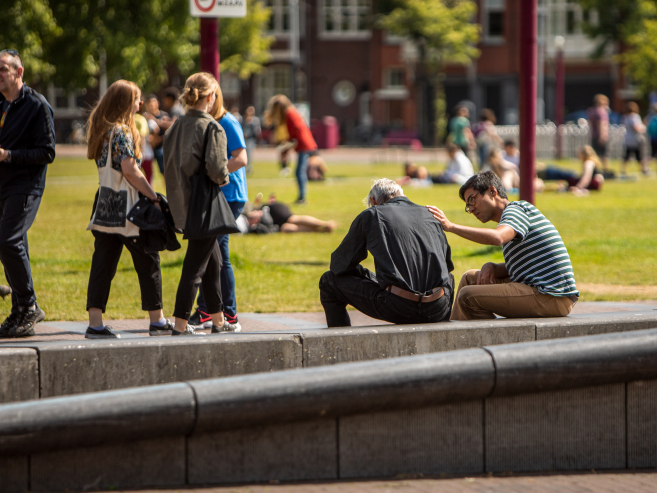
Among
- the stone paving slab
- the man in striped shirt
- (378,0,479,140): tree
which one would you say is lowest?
the stone paving slab

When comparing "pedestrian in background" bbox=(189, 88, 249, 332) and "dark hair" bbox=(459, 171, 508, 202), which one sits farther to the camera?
"pedestrian in background" bbox=(189, 88, 249, 332)

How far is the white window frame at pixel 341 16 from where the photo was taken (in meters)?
50.8

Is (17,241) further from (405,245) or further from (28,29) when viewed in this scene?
(28,29)

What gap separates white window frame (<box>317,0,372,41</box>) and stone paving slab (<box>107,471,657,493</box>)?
47.9 metres

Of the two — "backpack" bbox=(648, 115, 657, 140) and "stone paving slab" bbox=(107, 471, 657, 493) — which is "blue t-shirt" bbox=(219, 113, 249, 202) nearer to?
"stone paving slab" bbox=(107, 471, 657, 493)

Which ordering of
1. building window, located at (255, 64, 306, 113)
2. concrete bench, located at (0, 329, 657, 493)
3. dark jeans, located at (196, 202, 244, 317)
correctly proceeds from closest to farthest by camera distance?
concrete bench, located at (0, 329, 657, 493)
dark jeans, located at (196, 202, 244, 317)
building window, located at (255, 64, 306, 113)

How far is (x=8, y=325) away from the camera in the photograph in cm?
586

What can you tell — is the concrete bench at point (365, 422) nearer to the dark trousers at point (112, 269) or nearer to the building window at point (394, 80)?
the dark trousers at point (112, 269)

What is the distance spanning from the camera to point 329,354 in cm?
457

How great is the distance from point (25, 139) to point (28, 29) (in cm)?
1622

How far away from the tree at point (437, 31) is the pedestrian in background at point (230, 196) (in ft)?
125

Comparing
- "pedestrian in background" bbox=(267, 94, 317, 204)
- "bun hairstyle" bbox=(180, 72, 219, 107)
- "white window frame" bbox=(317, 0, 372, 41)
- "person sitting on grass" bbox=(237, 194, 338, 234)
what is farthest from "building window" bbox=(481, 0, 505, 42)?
"bun hairstyle" bbox=(180, 72, 219, 107)

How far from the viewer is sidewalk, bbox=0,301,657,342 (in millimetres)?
6059

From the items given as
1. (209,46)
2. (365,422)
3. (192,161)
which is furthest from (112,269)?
(209,46)
